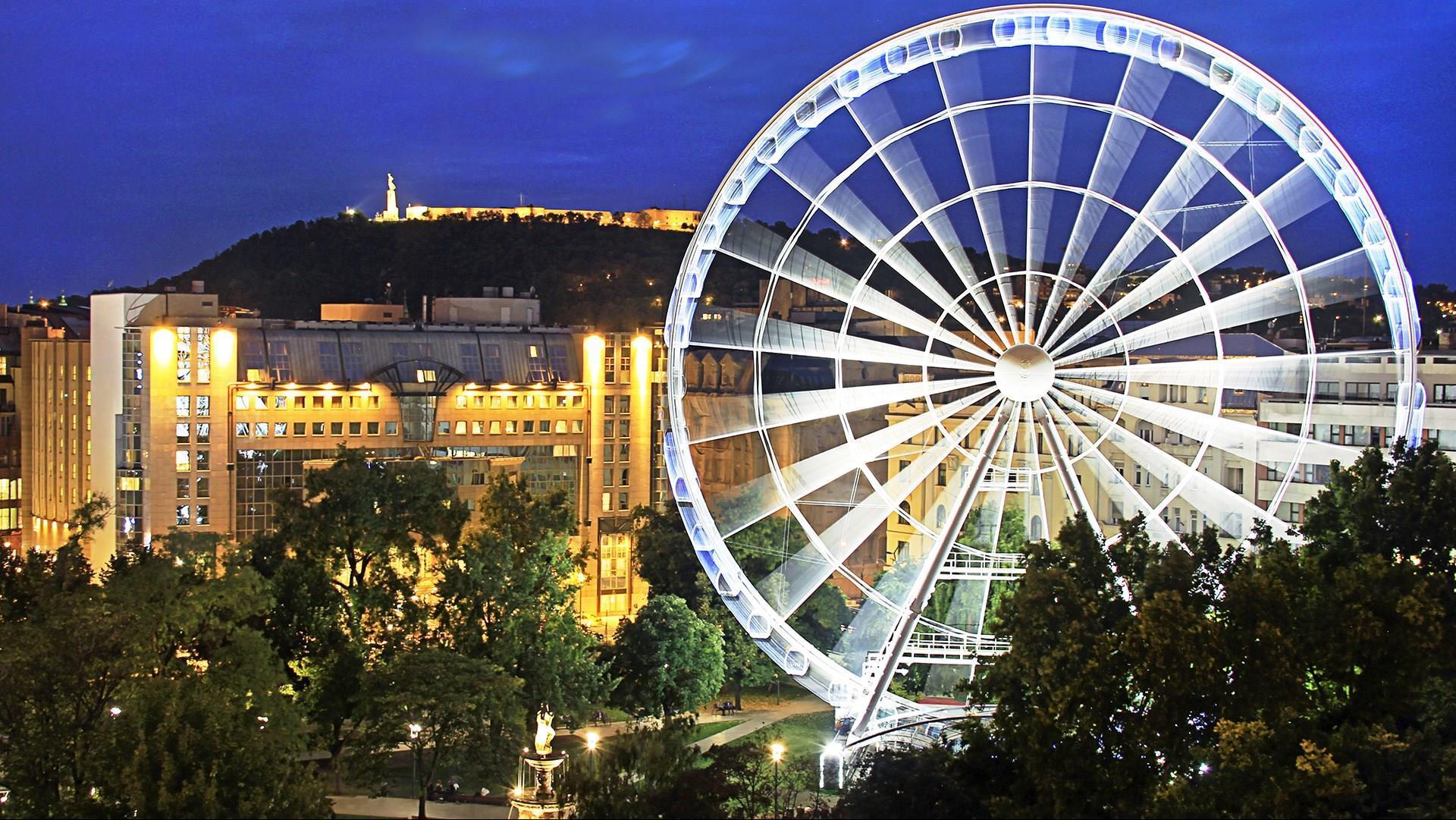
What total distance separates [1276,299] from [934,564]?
10425 mm

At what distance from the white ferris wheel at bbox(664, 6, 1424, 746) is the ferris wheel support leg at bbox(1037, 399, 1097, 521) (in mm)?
98

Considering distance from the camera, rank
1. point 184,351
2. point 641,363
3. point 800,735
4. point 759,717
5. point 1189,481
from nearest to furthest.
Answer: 1. point 1189,481
2. point 800,735
3. point 759,717
4. point 184,351
5. point 641,363

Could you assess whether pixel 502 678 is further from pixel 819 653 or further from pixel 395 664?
pixel 819 653

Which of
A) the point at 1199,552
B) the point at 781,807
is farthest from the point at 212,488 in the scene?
the point at 1199,552

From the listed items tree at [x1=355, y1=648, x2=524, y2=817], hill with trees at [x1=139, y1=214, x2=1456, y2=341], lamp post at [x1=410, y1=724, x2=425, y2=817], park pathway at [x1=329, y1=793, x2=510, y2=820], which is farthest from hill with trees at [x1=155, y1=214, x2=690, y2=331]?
tree at [x1=355, y1=648, x2=524, y2=817]

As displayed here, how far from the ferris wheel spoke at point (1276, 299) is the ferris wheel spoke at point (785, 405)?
445 centimetres

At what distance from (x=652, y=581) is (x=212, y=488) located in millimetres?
24994

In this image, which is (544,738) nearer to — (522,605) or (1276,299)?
(522,605)

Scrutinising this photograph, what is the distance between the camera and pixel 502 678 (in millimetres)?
50312

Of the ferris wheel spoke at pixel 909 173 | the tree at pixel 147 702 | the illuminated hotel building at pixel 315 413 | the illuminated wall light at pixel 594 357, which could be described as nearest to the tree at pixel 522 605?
the tree at pixel 147 702

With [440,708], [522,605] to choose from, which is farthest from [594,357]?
[440,708]

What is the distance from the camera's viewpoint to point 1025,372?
3981 cm

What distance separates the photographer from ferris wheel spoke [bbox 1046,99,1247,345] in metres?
40.9

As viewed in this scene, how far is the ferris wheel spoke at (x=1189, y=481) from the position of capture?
4159cm
